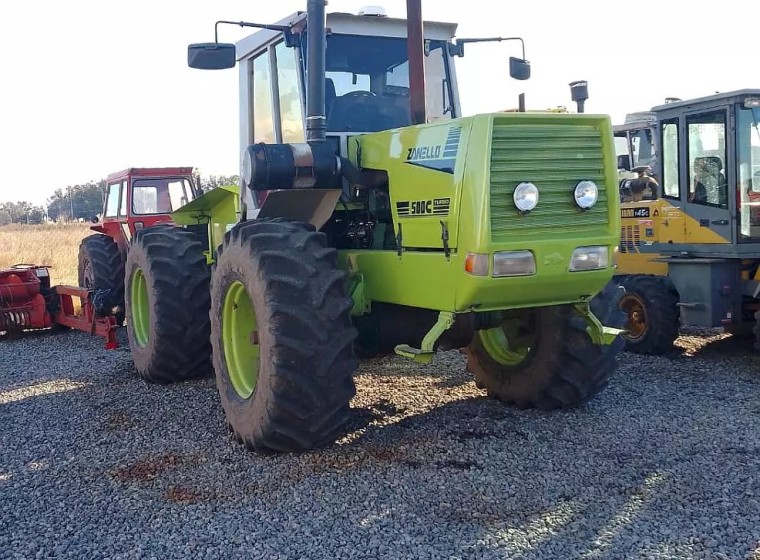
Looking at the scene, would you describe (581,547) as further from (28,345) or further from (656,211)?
(28,345)

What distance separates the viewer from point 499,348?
6.04 meters

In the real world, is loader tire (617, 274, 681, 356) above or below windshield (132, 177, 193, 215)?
below

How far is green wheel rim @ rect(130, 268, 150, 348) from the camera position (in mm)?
7677

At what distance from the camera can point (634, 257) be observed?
9211mm

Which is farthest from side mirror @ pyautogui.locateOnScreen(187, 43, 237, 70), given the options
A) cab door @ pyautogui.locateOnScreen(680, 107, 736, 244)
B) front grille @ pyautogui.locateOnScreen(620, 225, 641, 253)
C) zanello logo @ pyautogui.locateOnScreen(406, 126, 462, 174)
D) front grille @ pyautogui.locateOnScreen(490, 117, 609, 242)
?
front grille @ pyautogui.locateOnScreen(620, 225, 641, 253)

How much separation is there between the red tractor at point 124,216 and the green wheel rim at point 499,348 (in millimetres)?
6105

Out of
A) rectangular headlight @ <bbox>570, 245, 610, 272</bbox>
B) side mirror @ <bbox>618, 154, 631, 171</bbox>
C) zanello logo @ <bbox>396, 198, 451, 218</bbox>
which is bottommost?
rectangular headlight @ <bbox>570, 245, 610, 272</bbox>

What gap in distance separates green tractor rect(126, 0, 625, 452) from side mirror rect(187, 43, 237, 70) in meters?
0.01

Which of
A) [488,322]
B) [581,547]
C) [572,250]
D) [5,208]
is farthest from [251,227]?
[5,208]

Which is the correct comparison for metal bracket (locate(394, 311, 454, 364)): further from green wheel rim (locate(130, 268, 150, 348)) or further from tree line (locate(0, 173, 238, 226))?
tree line (locate(0, 173, 238, 226))

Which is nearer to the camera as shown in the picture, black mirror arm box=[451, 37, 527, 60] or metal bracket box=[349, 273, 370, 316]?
metal bracket box=[349, 273, 370, 316]

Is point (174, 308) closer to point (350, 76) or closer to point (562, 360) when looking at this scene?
point (350, 76)

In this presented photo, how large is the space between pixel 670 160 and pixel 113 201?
7.90m

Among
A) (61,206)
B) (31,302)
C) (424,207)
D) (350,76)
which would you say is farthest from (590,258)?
(61,206)
